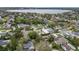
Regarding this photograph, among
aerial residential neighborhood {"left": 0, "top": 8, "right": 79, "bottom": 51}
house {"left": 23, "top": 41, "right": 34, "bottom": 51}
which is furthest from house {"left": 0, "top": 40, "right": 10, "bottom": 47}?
house {"left": 23, "top": 41, "right": 34, "bottom": 51}

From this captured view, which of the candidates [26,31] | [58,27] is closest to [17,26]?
[26,31]

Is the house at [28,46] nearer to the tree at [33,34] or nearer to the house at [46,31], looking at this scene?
the tree at [33,34]

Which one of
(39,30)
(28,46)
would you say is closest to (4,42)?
(28,46)

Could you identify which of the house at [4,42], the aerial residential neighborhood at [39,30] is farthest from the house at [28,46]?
the house at [4,42]

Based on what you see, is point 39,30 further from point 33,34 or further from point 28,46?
point 28,46

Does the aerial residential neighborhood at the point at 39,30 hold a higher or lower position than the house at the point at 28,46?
higher

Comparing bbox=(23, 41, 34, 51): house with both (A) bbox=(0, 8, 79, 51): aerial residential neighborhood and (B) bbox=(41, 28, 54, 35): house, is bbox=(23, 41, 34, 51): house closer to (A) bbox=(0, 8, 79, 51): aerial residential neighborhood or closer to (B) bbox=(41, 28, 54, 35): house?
(A) bbox=(0, 8, 79, 51): aerial residential neighborhood

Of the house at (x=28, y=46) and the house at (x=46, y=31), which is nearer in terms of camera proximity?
the house at (x=28, y=46)
